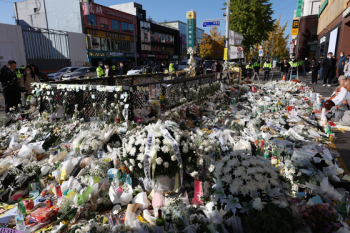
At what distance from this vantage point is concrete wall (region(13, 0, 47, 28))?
35.1m

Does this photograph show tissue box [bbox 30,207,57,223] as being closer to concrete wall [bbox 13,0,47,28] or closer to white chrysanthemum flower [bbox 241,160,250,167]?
white chrysanthemum flower [bbox 241,160,250,167]

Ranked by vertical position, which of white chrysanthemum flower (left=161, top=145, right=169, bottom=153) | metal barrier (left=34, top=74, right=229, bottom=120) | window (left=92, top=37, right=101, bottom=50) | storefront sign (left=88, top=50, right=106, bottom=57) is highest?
window (left=92, top=37, right=101, bottom=50)

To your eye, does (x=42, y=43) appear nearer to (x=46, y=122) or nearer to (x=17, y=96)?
(x=17, y=96)

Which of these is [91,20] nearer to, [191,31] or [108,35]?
[108,35]

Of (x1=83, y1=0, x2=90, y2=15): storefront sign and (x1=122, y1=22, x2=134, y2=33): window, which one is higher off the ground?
(x1=83, y1=0, x2=90, y2=15): storefront sign

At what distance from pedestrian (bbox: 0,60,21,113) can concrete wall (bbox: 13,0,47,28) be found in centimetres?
3430

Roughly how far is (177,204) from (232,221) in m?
0.65

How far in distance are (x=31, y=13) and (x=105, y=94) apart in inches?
1569

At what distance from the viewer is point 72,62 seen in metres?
28.1

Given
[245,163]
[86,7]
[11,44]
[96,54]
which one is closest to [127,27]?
[86,7]

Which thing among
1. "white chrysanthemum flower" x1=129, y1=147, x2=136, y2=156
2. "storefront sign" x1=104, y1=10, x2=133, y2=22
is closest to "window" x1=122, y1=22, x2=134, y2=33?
"storefront sign" x1=104, y1=10, x2=133, y2=22

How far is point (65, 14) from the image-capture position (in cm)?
3250

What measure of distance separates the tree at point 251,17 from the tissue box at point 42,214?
75.3 feet

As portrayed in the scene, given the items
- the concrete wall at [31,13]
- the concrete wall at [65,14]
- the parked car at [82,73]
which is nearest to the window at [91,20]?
the concrete wall at [65,14]
